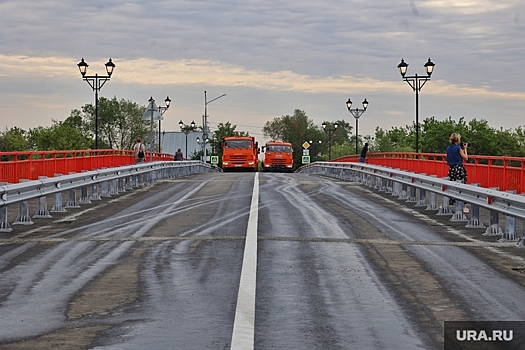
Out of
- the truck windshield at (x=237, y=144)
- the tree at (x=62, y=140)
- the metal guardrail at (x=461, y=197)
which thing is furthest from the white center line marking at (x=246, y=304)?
the tree at (x=62, y=140)

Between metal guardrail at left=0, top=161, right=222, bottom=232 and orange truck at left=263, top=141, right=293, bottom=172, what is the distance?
35.3m

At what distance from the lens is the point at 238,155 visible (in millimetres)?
64375

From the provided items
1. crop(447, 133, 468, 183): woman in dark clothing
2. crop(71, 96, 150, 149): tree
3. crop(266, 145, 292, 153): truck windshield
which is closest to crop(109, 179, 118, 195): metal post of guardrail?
crop(447, 133, 468, 183): woman in dark clothing

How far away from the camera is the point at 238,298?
8.15 m

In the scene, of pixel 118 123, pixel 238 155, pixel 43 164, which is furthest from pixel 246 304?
pixel 118 123

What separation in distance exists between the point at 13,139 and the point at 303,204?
156 metres

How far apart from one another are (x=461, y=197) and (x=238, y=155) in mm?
48280

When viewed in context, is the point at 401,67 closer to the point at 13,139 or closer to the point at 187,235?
the point at 187,235

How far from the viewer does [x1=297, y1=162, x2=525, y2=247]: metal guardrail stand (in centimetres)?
1323

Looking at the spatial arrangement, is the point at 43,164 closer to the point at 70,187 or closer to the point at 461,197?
the point at 70,187

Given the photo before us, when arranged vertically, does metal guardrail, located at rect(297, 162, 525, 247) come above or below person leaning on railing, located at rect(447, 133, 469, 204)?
below

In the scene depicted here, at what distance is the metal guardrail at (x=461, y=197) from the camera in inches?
521

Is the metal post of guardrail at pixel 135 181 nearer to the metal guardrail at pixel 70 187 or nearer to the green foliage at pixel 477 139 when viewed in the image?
the metal guardrail at pixel 70 187

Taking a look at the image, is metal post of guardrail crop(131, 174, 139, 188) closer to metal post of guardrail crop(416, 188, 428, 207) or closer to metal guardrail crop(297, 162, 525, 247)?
metal guardrail crop(297, 162, 525, 247)
